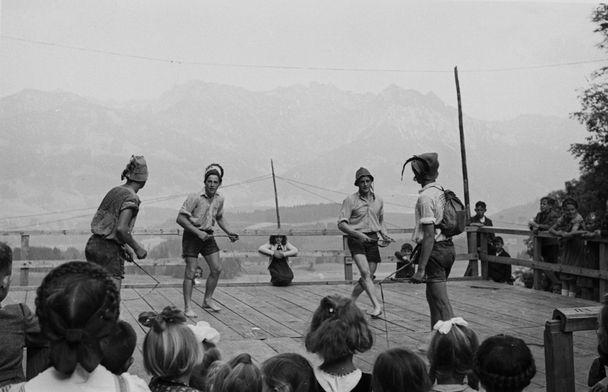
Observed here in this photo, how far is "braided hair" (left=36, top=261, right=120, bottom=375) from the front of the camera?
169 centimetres

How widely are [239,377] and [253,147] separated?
3283 centimetres

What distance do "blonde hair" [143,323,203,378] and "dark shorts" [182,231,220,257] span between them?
446cm

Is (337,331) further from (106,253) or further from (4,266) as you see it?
(106,253)

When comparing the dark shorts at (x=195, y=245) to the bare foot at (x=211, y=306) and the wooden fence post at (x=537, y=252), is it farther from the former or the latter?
the wooden fence post at (x=537, y=252)

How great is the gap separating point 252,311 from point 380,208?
1.82 meters

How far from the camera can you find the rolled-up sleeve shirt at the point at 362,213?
22.4ft

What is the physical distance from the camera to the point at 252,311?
729cm

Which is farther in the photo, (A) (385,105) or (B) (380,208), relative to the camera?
(A) (385,105)

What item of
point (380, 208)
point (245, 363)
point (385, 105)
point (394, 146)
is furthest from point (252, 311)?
point (385, 105)

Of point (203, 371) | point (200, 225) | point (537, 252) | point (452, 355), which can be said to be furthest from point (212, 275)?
point (452, 355)

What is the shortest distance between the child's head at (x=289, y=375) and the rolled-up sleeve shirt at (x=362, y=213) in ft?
13.9

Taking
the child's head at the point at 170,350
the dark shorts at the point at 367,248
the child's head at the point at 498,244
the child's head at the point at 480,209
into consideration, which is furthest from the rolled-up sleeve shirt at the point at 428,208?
the child's head at the point at 480,209

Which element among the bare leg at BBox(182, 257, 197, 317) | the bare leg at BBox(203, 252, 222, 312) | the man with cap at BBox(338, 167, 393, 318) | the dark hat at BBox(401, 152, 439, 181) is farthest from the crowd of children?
the bare leg at BBox(203, 252, 222, 312)

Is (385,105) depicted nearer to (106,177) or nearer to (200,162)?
(200,162)
